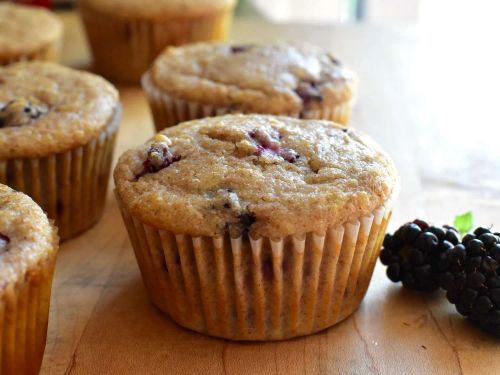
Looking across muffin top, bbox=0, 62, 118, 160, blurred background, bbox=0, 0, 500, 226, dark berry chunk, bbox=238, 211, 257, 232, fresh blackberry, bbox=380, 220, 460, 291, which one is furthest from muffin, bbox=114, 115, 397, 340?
blurred background, bbox=0, 0, 500, 226

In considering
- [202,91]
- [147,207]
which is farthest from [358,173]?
[202,91]

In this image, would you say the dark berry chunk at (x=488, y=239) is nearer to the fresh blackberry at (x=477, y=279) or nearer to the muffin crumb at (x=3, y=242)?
the fresh blackberry at (x=477, y=279)

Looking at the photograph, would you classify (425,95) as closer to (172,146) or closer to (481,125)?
(481,125)

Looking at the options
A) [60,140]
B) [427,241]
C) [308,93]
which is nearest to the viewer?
[427,241]

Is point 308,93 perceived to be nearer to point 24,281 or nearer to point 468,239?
point 468,239

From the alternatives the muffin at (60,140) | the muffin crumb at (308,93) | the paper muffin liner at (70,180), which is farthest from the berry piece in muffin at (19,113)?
the muffin crumb at (308,93)

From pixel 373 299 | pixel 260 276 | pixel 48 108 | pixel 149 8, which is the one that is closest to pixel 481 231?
pixel 373 299

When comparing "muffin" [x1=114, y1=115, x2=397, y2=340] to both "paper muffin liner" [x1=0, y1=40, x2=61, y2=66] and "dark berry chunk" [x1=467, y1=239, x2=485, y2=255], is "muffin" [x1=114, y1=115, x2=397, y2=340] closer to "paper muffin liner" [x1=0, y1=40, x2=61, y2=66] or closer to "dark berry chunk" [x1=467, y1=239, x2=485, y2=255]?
"dark berry chunk" [x1=467, y1=239, x2=485, y2=255]

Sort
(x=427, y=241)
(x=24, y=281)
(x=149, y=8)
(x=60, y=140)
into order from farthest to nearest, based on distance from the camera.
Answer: (x=149, y=8) < (x=60, y=140) < (x=427, y=241) < (x=24, y=281)
